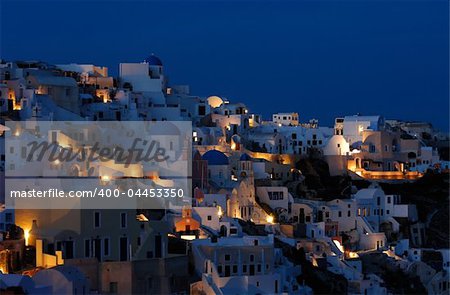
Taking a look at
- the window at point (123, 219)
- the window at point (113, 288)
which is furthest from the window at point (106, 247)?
the window at point (113, 288)

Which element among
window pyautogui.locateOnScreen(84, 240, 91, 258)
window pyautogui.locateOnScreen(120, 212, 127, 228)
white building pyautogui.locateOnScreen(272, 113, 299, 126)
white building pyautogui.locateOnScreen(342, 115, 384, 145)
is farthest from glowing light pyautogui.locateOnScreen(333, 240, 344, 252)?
white building pyautogui.locateOnScreen(272, 113, 299, 126)

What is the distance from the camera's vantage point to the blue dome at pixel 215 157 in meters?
44.5

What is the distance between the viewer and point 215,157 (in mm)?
44688

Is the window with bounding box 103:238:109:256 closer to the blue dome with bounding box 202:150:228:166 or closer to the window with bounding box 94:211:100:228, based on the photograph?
the window with bounding box 94:211:100:228

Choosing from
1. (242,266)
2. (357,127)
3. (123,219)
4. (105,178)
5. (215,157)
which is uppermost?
(357,127)

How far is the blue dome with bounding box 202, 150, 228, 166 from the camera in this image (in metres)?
44.5

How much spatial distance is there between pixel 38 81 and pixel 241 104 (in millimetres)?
14111

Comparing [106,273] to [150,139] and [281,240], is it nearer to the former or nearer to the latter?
[281,240]

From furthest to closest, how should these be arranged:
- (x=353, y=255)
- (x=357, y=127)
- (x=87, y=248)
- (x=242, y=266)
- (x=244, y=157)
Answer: (x=357, y=127) < (x=244, y=157) < (x=353, y=255) < (x=242, y=266) < (x=87, y=248)

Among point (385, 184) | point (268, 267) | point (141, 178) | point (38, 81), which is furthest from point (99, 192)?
point (385, 184)

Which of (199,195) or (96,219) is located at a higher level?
(199,195)

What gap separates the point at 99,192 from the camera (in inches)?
1232

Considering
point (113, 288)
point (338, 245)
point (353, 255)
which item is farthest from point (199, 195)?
point (113, 288)

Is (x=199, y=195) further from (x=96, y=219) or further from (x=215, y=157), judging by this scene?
(x=96, y=219)
